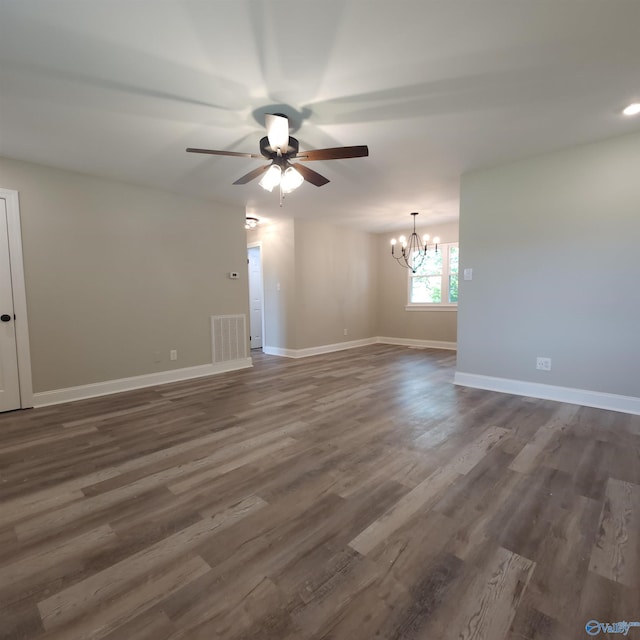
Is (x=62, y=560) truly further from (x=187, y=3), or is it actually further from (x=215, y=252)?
(x=215, y=252)

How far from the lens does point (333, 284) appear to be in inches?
267

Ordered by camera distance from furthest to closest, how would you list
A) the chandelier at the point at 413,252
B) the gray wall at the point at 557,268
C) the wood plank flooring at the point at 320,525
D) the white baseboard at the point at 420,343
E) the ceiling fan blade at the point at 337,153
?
the chandelier at the point at 413,252, the white baseboard at the point at 420,343, the gray wall at the point at 557,268, the ceiling fan blade at the point at 337,153, the wood plank flooring at the point at 320,525

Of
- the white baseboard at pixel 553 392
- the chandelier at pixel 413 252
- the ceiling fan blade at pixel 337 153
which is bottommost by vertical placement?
the white baseboard at pixel 553 392

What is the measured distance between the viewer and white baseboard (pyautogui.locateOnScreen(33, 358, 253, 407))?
358 centimetres

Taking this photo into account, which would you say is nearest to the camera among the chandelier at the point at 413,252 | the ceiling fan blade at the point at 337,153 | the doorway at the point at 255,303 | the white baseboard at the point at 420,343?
the ceiling fan blade at the point at 337,153

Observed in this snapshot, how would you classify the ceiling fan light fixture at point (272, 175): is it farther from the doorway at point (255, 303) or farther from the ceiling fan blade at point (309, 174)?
the doorway at point (255, 303)

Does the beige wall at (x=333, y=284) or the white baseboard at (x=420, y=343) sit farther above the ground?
the beige wall at (x=333, y=284)

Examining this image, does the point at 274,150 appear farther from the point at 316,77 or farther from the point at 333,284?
the point at 333,284

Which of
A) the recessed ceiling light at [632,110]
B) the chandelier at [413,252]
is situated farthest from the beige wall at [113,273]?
the recessed ceiling light at [632,110]

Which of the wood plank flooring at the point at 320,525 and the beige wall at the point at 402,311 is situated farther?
the beige wall at the point at 402,311

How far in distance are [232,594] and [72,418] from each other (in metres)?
2.78

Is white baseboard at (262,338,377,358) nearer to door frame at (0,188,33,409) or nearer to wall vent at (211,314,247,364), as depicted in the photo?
wall vent at (211,314,247,364)

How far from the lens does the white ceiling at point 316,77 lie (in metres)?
1.73

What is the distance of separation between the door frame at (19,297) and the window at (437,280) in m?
6.40
